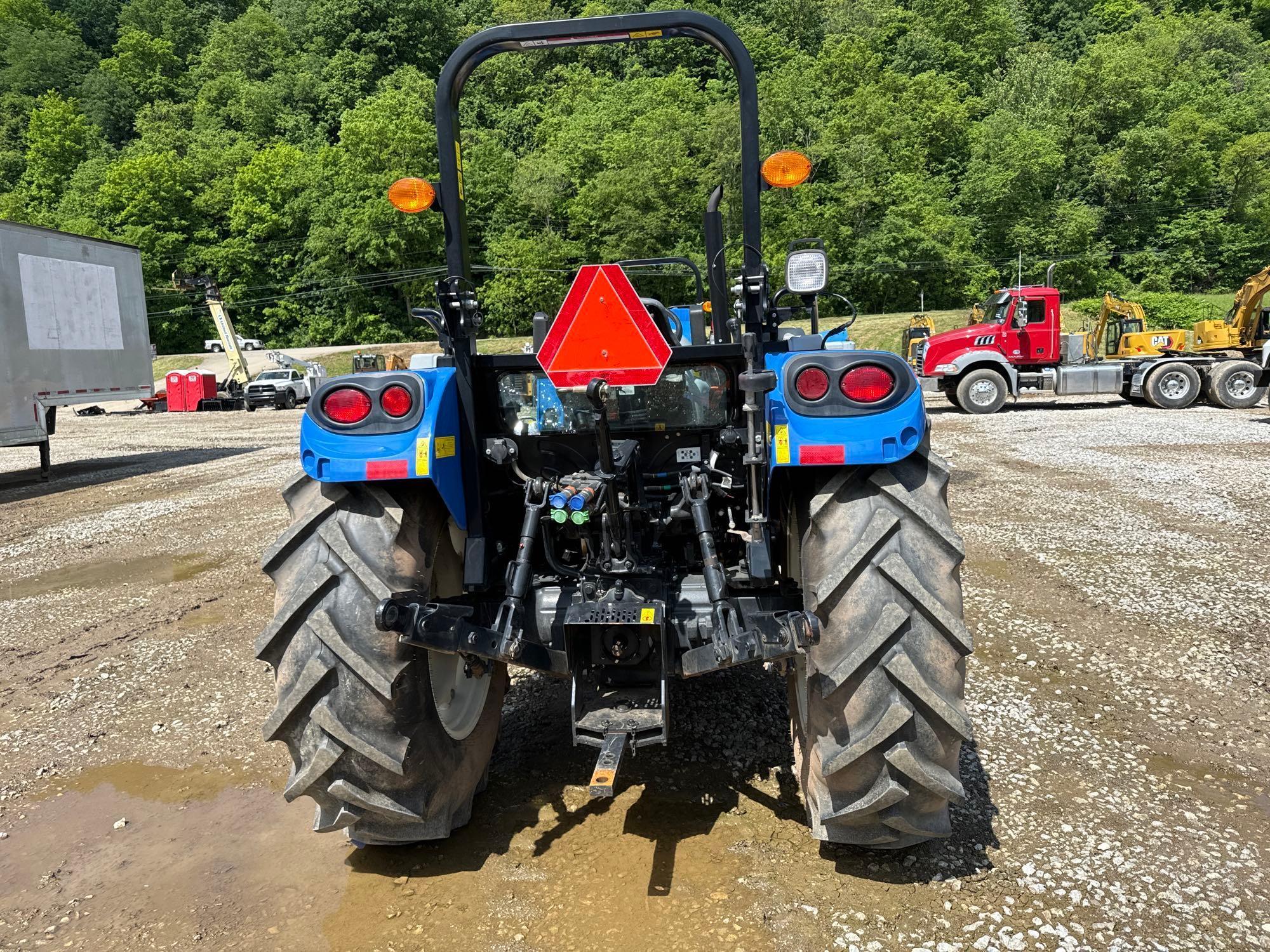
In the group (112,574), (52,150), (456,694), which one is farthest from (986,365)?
(52,150)

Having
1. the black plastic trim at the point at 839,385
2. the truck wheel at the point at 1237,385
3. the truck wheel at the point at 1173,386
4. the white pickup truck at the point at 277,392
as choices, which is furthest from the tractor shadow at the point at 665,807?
the white pickup truck at the point at 277,392

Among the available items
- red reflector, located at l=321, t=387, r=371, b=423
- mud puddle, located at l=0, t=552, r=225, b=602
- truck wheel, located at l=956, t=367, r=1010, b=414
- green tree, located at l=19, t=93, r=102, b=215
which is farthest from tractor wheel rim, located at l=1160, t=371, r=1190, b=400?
green tree, located at l=19, t=93, r=102, b=215

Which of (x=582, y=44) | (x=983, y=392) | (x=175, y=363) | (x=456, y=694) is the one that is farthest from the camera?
(x=175, y=363)

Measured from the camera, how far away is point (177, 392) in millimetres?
32406

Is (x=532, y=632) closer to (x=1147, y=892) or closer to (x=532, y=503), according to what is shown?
(x=532, y=503)

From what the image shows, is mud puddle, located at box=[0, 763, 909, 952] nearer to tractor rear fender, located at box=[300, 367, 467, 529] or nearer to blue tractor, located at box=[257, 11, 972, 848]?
blue tractor, located at box=[257, 11, 972, 848]

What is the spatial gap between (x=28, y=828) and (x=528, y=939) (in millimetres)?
2287

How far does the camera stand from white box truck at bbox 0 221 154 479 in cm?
1215

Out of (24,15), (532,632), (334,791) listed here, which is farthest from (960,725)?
(24,15)

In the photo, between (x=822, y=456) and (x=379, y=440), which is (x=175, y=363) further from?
(x=822, y=456)

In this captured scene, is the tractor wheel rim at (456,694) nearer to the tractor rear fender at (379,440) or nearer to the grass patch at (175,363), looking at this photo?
the tractor rear fender at (379,440)

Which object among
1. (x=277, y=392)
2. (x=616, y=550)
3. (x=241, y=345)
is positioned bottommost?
(x=616, y=550)

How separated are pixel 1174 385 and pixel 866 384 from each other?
1969cm

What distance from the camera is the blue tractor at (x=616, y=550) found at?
250 centimetres
